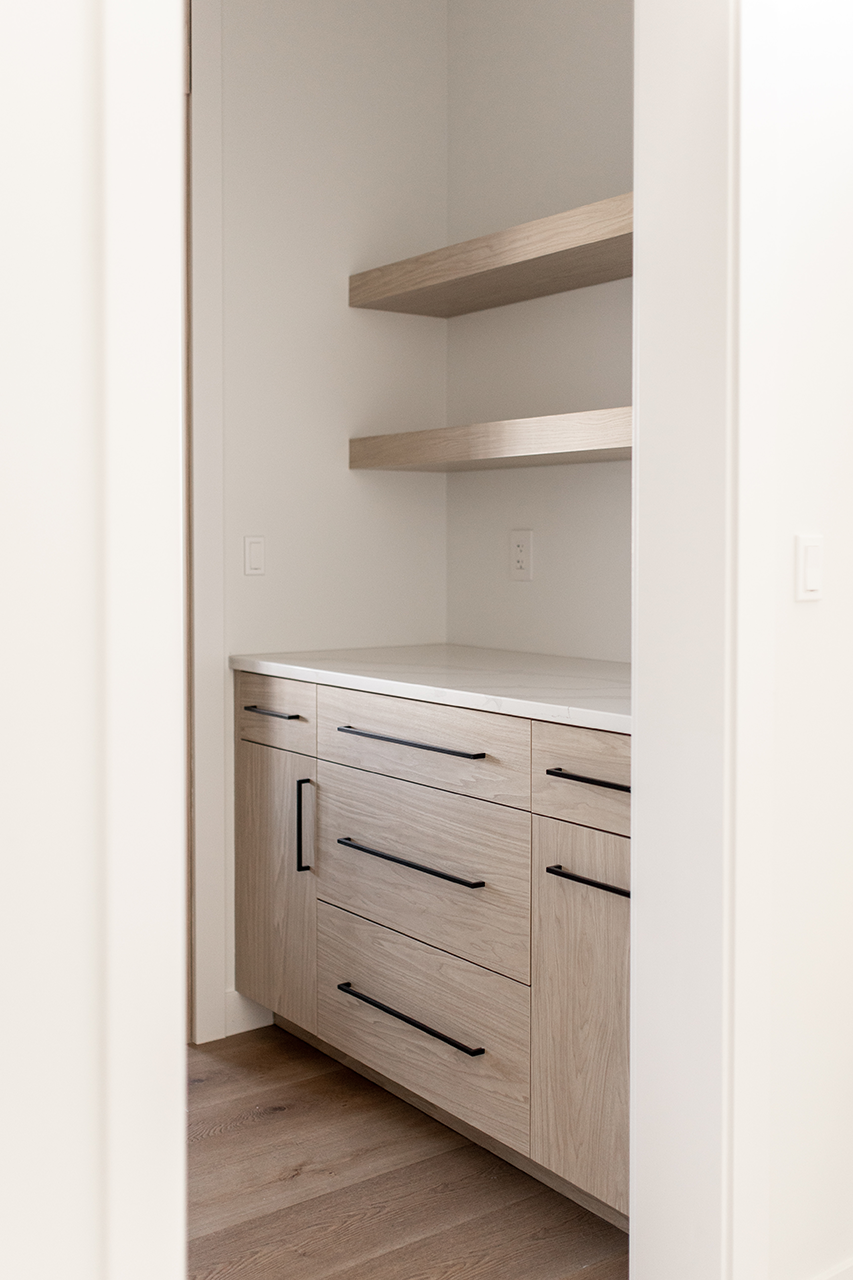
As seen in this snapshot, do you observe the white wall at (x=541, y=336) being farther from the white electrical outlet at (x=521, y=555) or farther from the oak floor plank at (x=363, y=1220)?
the oak floor plank at (x=363, y=1220)

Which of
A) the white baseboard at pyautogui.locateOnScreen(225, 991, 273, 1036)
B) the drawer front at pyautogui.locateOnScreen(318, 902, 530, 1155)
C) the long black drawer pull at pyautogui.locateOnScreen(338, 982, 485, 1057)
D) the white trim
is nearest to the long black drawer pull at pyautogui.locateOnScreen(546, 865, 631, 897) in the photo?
the drawer front at pyautogui.locateOnScreen(318, 902, 530, 1155)

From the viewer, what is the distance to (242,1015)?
2.91 m

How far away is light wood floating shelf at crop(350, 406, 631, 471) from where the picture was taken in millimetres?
2262

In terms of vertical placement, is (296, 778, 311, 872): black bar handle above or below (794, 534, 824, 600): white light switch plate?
below

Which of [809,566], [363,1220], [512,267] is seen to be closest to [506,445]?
[512,267]

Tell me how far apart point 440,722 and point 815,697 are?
0.77m

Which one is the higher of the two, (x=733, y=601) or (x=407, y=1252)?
(x=733, y=601)

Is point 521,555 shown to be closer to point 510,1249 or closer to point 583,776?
point 583,776

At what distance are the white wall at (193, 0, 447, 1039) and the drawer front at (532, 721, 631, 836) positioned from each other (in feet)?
3.59

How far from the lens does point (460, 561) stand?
318 centimetres

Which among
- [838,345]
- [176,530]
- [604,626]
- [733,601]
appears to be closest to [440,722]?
[604,626]

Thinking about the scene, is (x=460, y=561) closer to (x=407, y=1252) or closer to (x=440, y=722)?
(x=440, y=722)

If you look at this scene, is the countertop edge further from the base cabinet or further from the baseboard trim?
the baseboard trim

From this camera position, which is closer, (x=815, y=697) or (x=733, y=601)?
(x=733, y=601)
